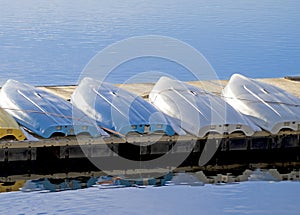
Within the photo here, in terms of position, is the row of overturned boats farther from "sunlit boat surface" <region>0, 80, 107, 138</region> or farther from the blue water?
the blue water

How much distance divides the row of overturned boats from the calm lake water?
1288mm

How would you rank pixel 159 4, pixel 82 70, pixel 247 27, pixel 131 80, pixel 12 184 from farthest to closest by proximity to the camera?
pixel 159 4 < pixel 247 27 < pixel 82 70 < pixel 131 80 < pixel 12 184

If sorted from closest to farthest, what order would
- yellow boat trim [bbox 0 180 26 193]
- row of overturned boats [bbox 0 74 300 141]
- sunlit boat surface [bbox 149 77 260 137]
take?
1. yellow boat trim [bbox 0 180 26 193]
2. row of overturned boats [bbox 0 74 300 141]
3. sunlit boat surface [bbox 149 77 260 137]

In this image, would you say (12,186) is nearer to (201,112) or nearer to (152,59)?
(201,112)

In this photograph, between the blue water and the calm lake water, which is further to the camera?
the blue water

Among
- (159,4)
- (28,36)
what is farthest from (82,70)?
(159,4)

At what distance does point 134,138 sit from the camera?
56.8 feet

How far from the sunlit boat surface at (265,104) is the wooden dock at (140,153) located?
22cm

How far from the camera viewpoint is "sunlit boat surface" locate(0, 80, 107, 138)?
56.1 ft

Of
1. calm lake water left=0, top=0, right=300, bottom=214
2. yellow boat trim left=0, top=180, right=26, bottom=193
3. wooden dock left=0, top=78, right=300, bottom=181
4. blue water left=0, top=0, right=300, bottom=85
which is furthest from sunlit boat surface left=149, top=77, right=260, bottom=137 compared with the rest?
blue water left=0, top=0, right=300, bottom=85

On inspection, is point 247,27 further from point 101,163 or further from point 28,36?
point 101,163

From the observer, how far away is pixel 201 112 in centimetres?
1784

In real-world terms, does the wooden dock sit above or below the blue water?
below

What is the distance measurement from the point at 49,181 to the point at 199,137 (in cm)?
286
